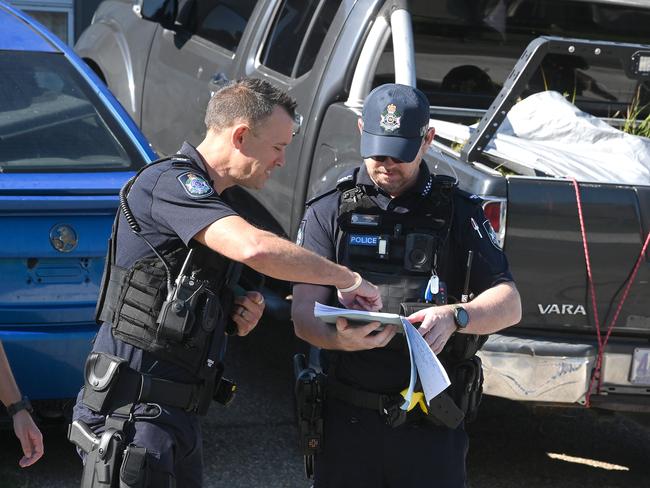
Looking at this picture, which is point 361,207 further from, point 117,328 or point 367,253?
point 117,328

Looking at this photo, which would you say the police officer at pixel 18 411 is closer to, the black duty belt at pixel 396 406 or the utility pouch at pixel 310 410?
the utility pouch at pixel 310 410

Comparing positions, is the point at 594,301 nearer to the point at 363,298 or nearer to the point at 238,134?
the point at 363,298

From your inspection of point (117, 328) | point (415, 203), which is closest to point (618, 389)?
point (415, 203)

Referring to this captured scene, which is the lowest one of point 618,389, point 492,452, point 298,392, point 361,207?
point 492,452

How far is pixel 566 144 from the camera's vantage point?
4.79 metres

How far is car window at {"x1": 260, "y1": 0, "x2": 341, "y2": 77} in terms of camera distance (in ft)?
17.8

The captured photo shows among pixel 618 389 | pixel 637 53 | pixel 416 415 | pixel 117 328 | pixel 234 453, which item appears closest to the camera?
pixel 117 328

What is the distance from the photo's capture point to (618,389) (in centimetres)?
409

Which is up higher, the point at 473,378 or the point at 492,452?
the point at 473,378

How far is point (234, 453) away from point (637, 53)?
235 cm

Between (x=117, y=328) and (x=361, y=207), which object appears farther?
(x=361, y=207)

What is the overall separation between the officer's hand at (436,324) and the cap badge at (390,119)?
528 mm

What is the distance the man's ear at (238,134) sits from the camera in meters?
2.88

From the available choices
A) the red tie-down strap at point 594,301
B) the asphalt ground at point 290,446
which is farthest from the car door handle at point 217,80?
the red tie-down strap at point 594,301
